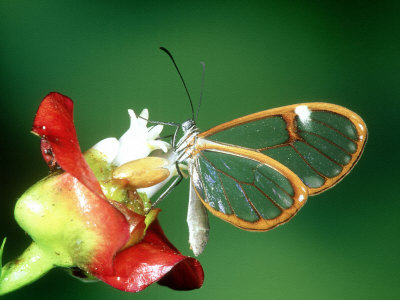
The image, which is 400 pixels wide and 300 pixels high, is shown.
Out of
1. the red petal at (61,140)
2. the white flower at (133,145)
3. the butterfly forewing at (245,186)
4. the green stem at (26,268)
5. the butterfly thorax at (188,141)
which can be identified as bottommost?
the butterfly forewing at (245,186)

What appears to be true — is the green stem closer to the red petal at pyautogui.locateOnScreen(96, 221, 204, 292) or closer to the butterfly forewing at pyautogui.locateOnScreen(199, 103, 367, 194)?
the red petal at pyautogui.locateOnScreen(96, 221, 204, 292)

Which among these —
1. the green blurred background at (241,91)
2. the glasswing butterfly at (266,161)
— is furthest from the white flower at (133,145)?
the green blurred background at (241,91)

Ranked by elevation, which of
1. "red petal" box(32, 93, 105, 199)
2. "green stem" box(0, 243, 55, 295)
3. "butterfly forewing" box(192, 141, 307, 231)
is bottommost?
"butterfly forewing" box(192, 141, 307, 231)

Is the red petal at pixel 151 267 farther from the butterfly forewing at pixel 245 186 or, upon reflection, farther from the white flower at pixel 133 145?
the butterfly forewing at pixel 245 186

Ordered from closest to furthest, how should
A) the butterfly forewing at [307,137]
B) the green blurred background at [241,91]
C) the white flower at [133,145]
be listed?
the white flower at [133,145], the butterfly forewing at [307,137], the green blurred background at [241,91]

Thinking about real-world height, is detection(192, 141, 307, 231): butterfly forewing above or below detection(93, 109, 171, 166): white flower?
below

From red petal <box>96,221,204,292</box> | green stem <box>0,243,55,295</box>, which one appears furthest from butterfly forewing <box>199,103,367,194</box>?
green stem <box>0,243,55,295</box>
